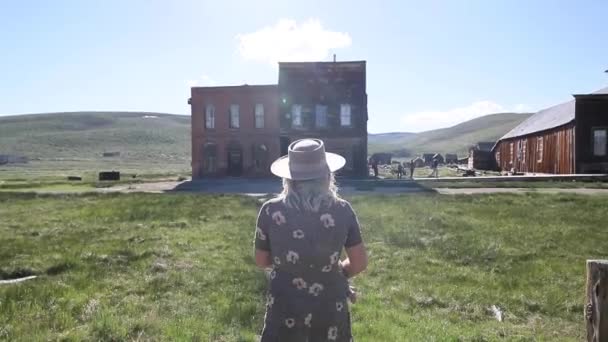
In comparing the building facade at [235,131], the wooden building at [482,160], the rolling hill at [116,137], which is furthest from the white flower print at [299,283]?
the rolling hill at [116,137]

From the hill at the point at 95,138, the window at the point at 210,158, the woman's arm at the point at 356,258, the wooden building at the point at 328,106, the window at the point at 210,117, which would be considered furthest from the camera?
the hill at the point at 95,138

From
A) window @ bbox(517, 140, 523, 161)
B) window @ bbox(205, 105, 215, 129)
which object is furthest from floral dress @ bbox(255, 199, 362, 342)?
window @ bbox(517, 140, 523, 161)

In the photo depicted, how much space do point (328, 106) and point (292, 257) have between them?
38.4 meters

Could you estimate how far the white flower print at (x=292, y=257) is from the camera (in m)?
3.31

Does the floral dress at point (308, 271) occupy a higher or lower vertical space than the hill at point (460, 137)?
lower

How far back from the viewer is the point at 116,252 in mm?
10188

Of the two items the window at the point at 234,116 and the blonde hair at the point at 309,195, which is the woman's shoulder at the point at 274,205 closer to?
the blonde hair at the point at 309,195

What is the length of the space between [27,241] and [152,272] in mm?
4548

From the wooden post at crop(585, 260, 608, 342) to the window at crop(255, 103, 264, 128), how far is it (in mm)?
39348

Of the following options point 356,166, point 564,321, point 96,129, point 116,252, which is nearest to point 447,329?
point 564,321

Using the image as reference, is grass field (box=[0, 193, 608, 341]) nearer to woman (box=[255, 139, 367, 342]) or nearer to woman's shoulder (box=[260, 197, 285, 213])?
woman (box=[255, 139, 367, 342])

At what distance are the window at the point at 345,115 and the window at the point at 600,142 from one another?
17.0 m

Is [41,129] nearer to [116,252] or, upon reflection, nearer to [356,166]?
[356,166]

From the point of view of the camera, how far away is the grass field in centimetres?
598
